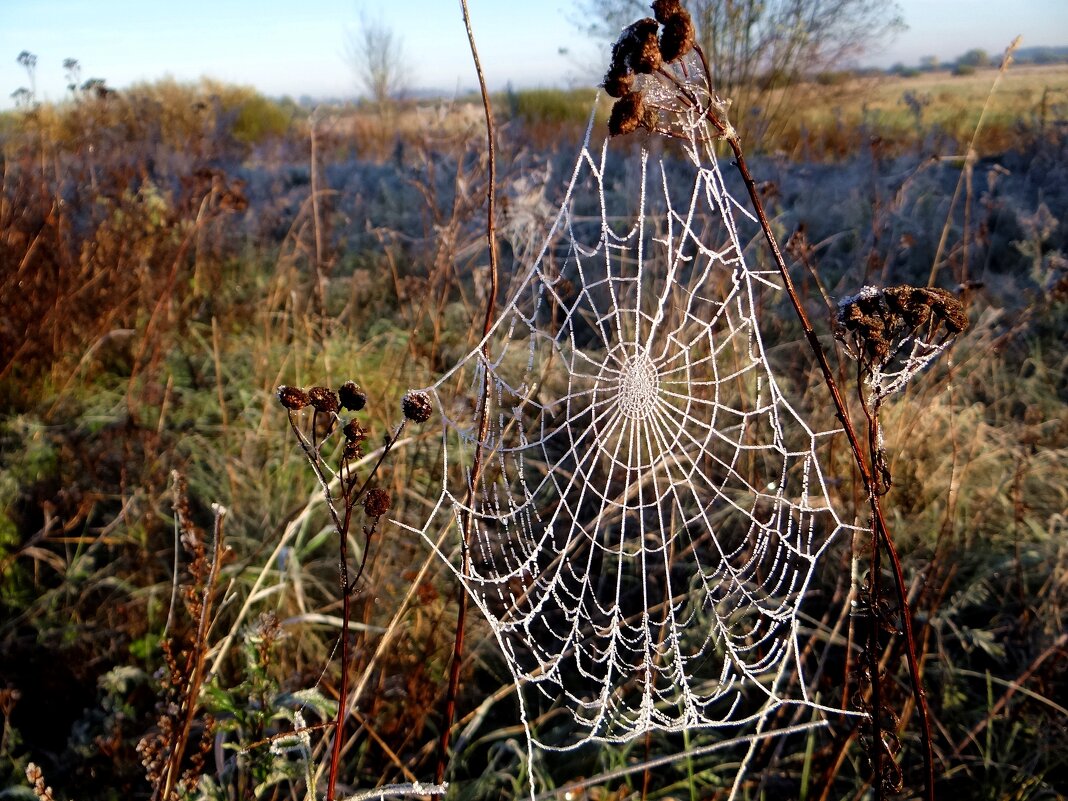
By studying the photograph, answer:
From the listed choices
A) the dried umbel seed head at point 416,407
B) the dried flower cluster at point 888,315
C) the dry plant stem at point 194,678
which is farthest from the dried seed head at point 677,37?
the dry plant stem at point 194,678

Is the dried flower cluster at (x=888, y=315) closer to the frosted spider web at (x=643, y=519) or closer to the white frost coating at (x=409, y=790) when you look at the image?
the frosted spider web at (x=643, y=519)

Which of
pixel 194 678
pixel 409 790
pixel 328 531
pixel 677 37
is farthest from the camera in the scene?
pixel 328 531

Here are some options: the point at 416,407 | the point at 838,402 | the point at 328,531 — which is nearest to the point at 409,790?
the point at 416,407

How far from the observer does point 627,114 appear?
35.5 inches

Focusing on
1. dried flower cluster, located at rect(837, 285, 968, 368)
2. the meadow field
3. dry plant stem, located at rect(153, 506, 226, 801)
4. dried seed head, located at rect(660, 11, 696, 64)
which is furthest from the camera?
the meadow field

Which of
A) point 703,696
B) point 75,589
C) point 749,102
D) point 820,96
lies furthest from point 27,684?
point 820,96

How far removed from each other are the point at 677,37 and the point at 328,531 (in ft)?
6.68

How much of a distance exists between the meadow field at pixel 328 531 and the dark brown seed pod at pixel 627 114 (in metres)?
0.59

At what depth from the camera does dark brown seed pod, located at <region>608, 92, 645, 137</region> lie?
898mm

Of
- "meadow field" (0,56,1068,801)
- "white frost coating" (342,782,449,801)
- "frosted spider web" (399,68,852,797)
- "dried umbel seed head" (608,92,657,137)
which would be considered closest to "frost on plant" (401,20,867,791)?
"frosted spider web" (399,68,852,797)

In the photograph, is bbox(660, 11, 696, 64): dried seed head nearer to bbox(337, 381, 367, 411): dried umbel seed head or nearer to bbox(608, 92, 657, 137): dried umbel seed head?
bbox(608, 92, 657, 137): dried umbel seed head

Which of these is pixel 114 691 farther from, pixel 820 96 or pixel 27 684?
pixel 820 96

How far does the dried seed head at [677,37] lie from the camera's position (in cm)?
86

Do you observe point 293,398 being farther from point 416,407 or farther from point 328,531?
point 328,531
